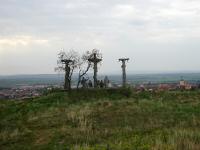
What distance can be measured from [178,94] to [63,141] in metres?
16.5

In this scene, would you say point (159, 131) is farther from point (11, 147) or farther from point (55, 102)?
point (55, 102)

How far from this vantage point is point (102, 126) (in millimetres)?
17812

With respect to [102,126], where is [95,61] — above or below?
above

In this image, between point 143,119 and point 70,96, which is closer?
point 143,119

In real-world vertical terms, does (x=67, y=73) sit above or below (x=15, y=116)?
above

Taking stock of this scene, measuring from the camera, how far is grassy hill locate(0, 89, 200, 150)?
13.1 m

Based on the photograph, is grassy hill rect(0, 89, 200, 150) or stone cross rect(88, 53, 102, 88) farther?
stone cross rect(88, 53, 102, 88)

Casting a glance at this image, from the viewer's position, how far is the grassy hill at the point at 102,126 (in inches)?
515

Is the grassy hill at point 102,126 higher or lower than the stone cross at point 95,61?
lower

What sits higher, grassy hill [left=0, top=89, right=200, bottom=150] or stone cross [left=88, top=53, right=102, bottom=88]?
stone cross [left=88, top=53, right=102, bottom=88]

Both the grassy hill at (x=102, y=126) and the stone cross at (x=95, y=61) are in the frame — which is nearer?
the grassy hill at (x=102, y=126)

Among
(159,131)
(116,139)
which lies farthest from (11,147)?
(159,131)

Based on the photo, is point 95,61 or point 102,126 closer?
point 102,126

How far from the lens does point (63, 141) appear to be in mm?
14961
